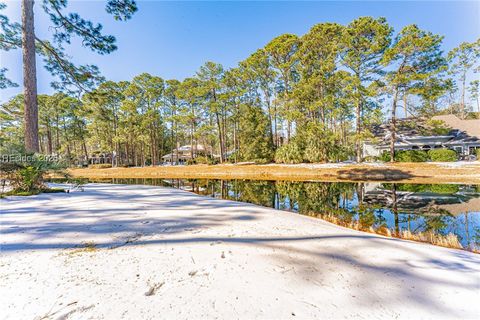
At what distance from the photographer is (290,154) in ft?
71.5

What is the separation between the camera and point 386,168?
16.3 metres

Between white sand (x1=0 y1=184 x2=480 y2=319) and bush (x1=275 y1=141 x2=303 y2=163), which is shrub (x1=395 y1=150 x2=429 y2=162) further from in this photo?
white sand (x1=0 y1=184 x2=480 y2=319)

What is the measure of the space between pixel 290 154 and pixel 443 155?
13487 millimetres

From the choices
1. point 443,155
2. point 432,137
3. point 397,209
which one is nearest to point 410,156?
point 443,155

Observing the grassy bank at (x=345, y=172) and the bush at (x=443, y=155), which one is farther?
the bush at (x=443, y=155)

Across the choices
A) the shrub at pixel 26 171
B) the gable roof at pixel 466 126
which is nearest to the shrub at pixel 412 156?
the gable roof at pixel 466 126

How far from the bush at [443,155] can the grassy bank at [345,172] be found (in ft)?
9.41

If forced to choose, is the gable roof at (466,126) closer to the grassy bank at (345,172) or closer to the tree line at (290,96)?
the tree line at (290,96)

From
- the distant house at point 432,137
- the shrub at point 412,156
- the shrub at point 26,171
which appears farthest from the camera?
the distant house at point 432,137

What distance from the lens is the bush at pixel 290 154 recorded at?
70.5ft

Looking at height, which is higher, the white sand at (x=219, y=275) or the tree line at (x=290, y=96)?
the tree line at (x=290, y=96)

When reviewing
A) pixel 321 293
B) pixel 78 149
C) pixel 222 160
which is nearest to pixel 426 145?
pixel 222 160

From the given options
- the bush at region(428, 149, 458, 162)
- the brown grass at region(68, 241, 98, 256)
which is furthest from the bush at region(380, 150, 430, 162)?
the brown grass at region(68, 241, 98, 256)

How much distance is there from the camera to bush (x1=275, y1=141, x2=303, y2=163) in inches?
846
